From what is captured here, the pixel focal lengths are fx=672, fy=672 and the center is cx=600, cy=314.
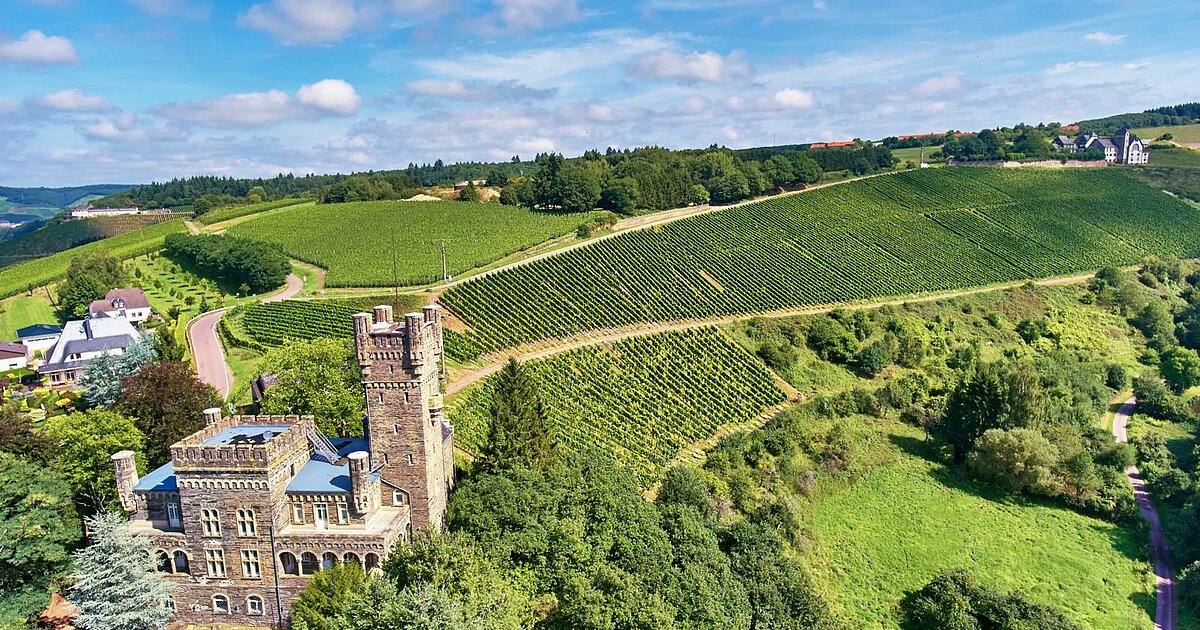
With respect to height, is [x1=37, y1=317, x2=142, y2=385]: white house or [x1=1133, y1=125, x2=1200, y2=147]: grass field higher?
[x1=1133, y1=125, x2=1200, y2=147]: grass field

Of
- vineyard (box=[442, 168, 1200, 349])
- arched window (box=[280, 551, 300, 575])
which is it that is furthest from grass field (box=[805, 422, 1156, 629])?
arched window (box=[280, 551, 300, 575])

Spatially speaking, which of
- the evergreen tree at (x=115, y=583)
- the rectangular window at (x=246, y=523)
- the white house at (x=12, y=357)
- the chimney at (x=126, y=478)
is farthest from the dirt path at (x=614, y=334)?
the white house at (x=12, y=357)

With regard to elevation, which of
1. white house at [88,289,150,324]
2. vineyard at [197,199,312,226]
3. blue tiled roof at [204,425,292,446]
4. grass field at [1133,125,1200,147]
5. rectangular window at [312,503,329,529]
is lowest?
rectangular window at [312,503,329,529]

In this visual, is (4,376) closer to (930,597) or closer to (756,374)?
(756,374)

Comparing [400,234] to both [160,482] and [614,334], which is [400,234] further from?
[160,482]

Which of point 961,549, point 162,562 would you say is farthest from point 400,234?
point 961,549

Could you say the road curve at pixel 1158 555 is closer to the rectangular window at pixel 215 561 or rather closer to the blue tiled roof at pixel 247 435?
the blue tiled roof at pixel 247 435

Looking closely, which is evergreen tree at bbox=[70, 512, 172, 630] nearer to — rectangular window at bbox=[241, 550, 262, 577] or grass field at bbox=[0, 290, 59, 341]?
rectangular window at bbox=[241, 550, 262, 577]
